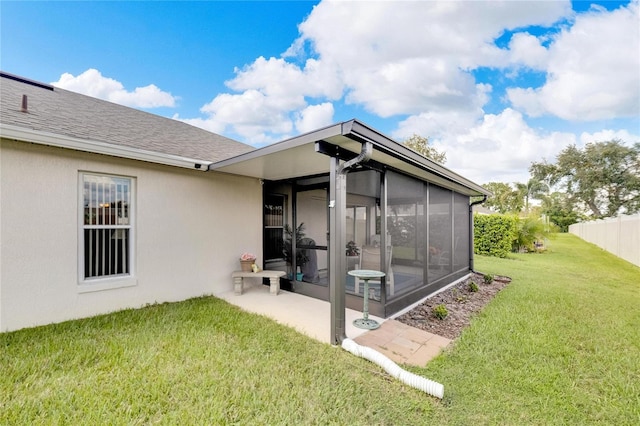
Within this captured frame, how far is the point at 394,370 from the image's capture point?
9.89 feet

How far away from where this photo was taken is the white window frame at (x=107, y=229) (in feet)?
14.4

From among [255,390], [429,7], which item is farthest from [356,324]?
[429,7]

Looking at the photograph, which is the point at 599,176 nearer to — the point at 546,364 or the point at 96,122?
the point at 546,364

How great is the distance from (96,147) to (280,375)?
4237mm

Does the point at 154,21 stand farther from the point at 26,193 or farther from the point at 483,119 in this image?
the point at 483,119

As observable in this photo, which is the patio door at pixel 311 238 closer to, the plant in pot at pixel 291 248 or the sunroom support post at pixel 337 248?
the plant in pot at pixel 291 248

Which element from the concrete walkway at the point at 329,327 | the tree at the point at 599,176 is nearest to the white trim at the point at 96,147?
the concrete walkway at the point at 329,327

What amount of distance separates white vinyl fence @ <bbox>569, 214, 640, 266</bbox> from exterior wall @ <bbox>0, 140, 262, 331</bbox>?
1506 centimetres

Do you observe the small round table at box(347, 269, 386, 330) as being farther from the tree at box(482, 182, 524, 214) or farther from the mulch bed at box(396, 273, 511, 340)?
the tree at box(482, 182, 524, 214)

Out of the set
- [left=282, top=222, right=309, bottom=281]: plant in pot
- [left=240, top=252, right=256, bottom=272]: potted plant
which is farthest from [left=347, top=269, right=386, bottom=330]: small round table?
[left=240, top=252, right=256, bottom=272]: potted plant

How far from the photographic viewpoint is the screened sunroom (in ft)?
12.3

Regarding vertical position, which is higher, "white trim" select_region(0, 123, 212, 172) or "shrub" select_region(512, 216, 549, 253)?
"white trim" select_region(0, 123, 212, 172)

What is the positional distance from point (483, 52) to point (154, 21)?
10229 mm

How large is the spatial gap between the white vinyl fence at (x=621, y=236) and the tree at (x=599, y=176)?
1237cm
